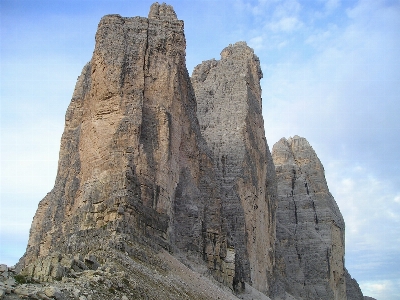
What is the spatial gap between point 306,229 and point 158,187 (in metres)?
35.0

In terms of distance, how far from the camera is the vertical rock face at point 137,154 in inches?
1136

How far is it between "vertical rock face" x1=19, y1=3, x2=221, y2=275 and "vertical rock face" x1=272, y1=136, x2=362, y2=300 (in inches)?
827

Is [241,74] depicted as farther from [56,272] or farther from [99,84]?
[56,272]

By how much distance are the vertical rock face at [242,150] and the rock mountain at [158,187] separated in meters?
0.11

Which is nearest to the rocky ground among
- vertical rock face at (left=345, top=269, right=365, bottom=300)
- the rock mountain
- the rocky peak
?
the rock mountain

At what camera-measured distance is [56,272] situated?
16.6 m

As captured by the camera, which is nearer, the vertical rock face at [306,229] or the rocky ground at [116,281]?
the rocky ground at [116,281]

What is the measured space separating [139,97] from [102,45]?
4.30 metres

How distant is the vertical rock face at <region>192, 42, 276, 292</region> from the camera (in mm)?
45969

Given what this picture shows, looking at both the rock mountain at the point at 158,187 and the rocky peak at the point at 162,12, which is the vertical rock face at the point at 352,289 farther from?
the rocky peak at the point at 162,12

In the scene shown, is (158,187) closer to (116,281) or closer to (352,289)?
(116,281)

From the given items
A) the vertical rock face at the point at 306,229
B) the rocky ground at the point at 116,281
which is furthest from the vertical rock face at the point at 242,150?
the rocky ground at the point at 116,281

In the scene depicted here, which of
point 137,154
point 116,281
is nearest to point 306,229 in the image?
point 137,154

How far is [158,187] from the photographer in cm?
3130
